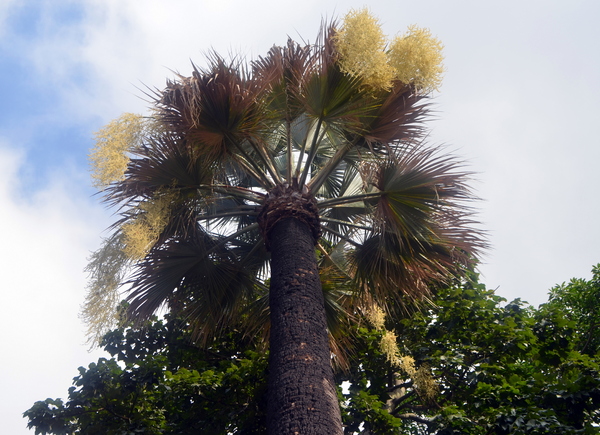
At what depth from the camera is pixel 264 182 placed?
6293 millimetres

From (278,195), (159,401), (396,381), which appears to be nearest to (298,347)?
(278,195)

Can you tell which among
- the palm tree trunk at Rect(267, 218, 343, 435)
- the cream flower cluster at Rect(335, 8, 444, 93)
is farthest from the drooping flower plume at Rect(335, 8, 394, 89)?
the palm tree trunk at Rect(267, 218, 343, 435)

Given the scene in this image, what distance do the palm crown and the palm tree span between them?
0.02 metres

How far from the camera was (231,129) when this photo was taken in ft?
19.6

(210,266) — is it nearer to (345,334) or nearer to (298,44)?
(345,334)

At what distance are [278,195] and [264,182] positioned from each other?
38 cm

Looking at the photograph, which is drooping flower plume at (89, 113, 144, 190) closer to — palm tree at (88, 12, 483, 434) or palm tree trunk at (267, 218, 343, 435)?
palm tree at (88, 12, 483, 434)

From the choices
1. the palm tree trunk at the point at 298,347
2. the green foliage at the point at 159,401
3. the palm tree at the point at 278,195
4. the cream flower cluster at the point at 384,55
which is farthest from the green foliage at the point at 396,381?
the cream flower cluster at the point at 384,55

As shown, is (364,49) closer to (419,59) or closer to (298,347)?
(419,59)

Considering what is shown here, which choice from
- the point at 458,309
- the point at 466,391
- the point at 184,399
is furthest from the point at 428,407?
the point at 184,399

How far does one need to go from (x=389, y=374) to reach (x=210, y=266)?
3.74m

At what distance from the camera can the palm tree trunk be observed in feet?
13.1

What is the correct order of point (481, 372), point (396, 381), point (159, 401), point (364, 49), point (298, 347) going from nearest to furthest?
point (298, 347) → point (364, 49) → point (481, 372) → point (159, 401) → point (396, 381)

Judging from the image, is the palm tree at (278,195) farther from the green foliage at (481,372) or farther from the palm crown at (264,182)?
the green foliage at (481,372)
